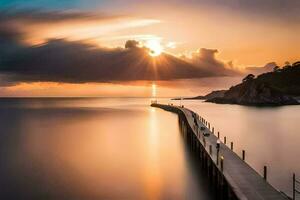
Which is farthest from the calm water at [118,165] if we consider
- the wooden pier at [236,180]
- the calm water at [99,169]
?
the wooden pier at [236,180]

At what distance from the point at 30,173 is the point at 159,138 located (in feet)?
107

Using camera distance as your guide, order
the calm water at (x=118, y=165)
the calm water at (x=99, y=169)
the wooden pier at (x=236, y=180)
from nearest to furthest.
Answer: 1. the wooden pier at (x=236, y=180)
2. the calm water at (x=99, y=169)
3. the calm water at (x=118, y=165)

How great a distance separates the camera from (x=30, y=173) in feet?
120

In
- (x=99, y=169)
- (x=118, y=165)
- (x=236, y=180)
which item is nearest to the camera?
(x=236, y=180)

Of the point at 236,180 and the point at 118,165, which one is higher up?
the point at 236,180

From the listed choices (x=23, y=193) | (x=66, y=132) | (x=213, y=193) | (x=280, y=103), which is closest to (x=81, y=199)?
(x=23, y=193)

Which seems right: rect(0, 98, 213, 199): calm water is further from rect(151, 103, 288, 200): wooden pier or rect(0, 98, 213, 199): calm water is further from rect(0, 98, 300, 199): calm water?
rect(151, 103, 288, 200): wooden pier

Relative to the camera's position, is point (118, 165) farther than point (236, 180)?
Yes

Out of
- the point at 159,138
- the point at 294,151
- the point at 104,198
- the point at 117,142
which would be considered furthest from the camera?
the point at 159,138

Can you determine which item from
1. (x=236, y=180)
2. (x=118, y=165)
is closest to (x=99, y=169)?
(x=118, y=165)

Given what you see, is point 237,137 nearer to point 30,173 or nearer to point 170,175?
point 170,175

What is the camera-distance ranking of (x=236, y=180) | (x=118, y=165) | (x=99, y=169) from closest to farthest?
1. (x=236, y=180)
2. (x=99, y=169)
3. (x=118, y=165)

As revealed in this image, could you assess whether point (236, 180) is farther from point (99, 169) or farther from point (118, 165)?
point (118, 165)

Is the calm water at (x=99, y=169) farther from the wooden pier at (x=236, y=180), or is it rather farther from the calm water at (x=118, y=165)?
the wooden pier at (x=236, y=180)
